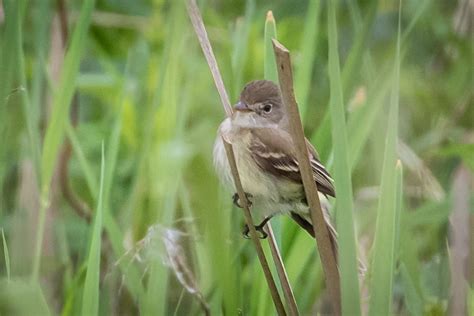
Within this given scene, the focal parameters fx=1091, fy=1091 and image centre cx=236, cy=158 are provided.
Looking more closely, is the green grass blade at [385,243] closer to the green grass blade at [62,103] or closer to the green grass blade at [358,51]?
the green grass blade at [358,51]

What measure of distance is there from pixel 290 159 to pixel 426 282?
1.42 ft

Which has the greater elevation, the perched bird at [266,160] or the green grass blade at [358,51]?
the green grass blade at [358,51]

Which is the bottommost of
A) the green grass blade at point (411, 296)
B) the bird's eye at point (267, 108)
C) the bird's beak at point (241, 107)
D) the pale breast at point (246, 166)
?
the green grass blade at point (411, 296)

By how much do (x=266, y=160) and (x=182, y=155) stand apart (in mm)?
661

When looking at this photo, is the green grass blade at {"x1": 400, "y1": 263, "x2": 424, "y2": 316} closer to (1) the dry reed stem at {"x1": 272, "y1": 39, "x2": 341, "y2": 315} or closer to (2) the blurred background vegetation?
(2) the blurred background vegetation

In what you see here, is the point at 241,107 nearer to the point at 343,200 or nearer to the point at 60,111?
the point at 60,111

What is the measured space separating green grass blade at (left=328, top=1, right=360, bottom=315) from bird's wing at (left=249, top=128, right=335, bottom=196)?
0.53 meters

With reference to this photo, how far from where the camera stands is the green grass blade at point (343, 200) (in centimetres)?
161

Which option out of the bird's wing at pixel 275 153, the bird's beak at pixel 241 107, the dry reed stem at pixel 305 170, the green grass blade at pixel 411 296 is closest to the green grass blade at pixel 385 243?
the dry reed stem at pixel 305 170

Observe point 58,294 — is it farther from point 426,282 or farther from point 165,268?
point 426,282

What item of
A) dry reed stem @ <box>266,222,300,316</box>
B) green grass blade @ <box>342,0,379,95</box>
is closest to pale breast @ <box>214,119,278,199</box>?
green grass blade @ <box>342,0,379,95</box>

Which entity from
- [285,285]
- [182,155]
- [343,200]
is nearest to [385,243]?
[343,200]

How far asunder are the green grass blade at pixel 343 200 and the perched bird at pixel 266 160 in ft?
1.44

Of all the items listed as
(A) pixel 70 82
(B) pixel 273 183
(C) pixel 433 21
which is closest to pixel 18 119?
(A) pixel 70 82
